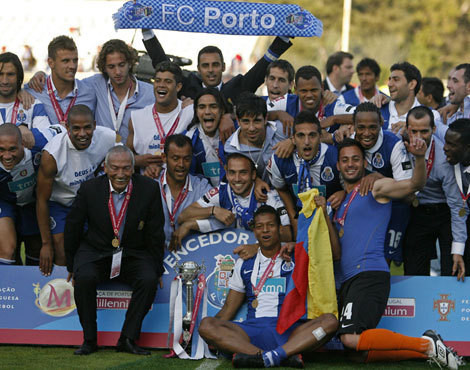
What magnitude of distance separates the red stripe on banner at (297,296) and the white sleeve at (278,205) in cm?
56

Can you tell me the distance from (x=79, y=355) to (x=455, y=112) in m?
5.34

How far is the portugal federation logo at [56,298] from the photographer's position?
7.71m

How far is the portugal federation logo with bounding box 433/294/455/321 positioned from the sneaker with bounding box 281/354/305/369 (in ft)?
4.76

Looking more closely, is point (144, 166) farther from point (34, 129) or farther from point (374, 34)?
point (374, 34)

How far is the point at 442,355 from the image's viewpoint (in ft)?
22.5

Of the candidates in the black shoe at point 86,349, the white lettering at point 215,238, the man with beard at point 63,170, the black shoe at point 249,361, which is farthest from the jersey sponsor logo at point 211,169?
the black shoe at point 249,361

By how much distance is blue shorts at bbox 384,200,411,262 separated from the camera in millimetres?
8059

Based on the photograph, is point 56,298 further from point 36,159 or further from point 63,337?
point 36,159

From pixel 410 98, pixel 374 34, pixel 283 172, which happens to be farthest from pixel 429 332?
pixel 374 34

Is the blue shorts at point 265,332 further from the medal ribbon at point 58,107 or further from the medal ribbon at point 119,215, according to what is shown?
the medal ribbon at point 58,107

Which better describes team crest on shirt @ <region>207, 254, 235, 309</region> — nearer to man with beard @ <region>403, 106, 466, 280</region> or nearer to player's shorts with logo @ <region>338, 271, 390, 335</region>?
player's shorts with logo @ <region>338, 271, 390, 335</region>

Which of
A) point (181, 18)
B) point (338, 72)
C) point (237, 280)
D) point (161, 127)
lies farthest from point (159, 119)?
point (338, 72)

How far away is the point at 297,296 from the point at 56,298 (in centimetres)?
221

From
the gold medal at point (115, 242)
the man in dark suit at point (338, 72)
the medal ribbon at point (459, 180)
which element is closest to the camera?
the gold medal at point (115, 242)
